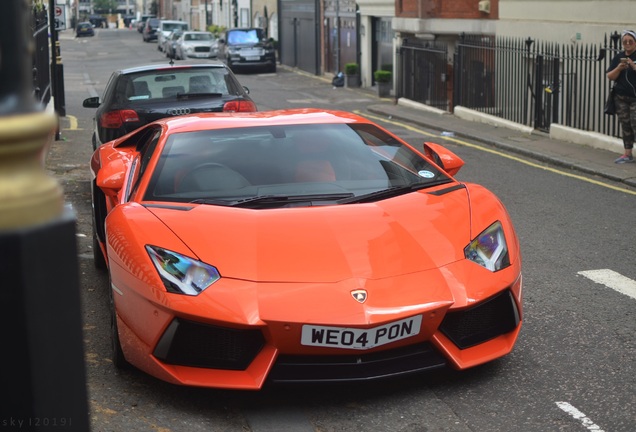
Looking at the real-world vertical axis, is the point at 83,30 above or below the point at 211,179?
above

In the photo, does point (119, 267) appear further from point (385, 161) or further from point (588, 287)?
point (588, 287)

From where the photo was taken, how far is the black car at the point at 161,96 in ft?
39.7

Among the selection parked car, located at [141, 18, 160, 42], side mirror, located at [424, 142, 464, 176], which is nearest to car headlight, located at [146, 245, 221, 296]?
side mirror, located at [424, 142, 464, 176]

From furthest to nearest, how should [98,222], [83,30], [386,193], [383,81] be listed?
[83,30], [383,81], [98,222], [386,193]

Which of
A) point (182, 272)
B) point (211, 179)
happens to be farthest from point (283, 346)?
point (211, 179)

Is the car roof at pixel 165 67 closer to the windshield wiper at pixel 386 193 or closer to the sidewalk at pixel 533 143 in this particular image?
the sidewalk at pixel 533 143

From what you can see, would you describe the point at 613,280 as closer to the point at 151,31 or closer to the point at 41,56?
the point at 41,56

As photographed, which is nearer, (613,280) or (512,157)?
(613,280)

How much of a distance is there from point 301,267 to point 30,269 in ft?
10.5

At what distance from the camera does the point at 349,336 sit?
15.8 feet

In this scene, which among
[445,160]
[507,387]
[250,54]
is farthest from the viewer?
[250,54]

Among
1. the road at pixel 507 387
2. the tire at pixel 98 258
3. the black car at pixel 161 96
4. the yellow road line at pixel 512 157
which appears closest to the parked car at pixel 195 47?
the yellow road line at pixel 512 157

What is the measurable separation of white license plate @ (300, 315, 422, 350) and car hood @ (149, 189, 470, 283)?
34 cm

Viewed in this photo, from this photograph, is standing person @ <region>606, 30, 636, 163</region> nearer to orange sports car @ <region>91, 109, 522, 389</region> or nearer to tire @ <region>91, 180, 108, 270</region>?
orange sports car @ <region>91, 109, 522, 389</region>
